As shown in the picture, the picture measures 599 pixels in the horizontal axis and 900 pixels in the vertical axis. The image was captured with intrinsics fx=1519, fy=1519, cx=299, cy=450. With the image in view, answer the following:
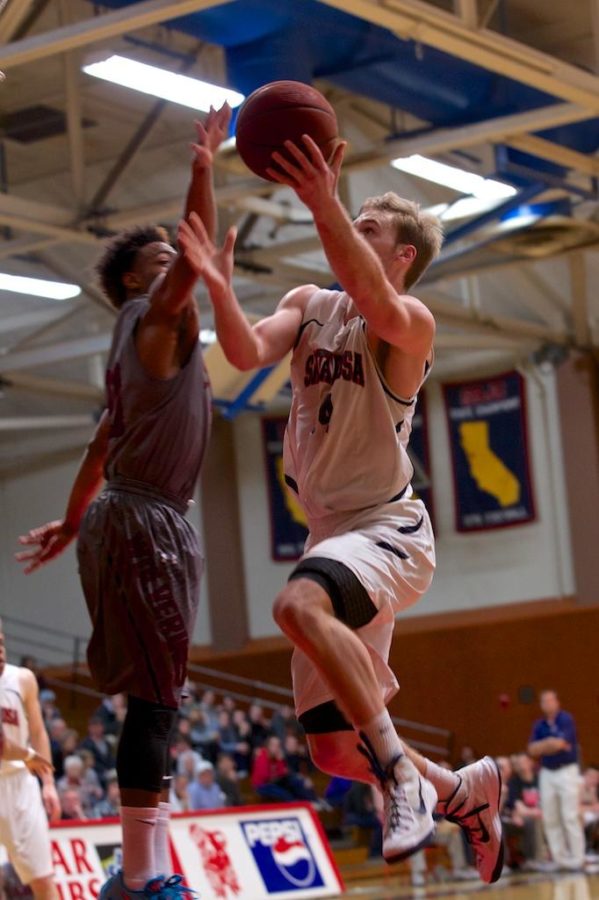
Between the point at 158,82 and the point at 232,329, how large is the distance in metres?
9.17

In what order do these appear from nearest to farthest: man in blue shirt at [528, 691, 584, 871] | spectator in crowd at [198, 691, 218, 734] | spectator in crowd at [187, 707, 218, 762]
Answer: man in blue shirt at [528, 691, 584, 871]
spectator in crowd at [187, 707, 218, 762]
spectator in crowd at [198, 691, 218, 734]

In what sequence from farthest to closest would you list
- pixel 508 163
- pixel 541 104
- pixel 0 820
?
pixel 508 163 → pixel 541 104 → pixel 0 820

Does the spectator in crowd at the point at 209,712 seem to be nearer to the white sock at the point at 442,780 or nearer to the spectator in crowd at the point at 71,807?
the spectator in crowd at the point at 71,807

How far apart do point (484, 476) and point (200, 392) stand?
1911 cm

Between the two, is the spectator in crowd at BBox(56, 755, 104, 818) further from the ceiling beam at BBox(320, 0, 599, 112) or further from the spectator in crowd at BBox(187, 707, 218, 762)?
the ceiling beam at BBox(320, 0, 599, 112)

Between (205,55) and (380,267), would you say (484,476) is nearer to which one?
(205,55)

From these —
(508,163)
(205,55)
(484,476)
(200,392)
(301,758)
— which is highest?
(205,55)

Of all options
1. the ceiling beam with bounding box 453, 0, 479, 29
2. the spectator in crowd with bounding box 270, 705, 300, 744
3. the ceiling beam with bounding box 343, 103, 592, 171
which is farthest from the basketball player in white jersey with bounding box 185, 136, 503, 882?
the spectator in crowd with bounding box 270, 705, 300, 744

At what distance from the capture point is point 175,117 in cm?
1983

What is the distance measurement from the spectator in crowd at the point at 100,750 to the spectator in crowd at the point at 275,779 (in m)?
2.10

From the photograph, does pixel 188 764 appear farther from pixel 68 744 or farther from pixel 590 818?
pixel 590 818

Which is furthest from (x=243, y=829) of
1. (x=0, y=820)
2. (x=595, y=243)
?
(x=595, y=243)

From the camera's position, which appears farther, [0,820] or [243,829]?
[243,829]

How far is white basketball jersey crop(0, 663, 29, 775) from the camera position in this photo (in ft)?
32.0
